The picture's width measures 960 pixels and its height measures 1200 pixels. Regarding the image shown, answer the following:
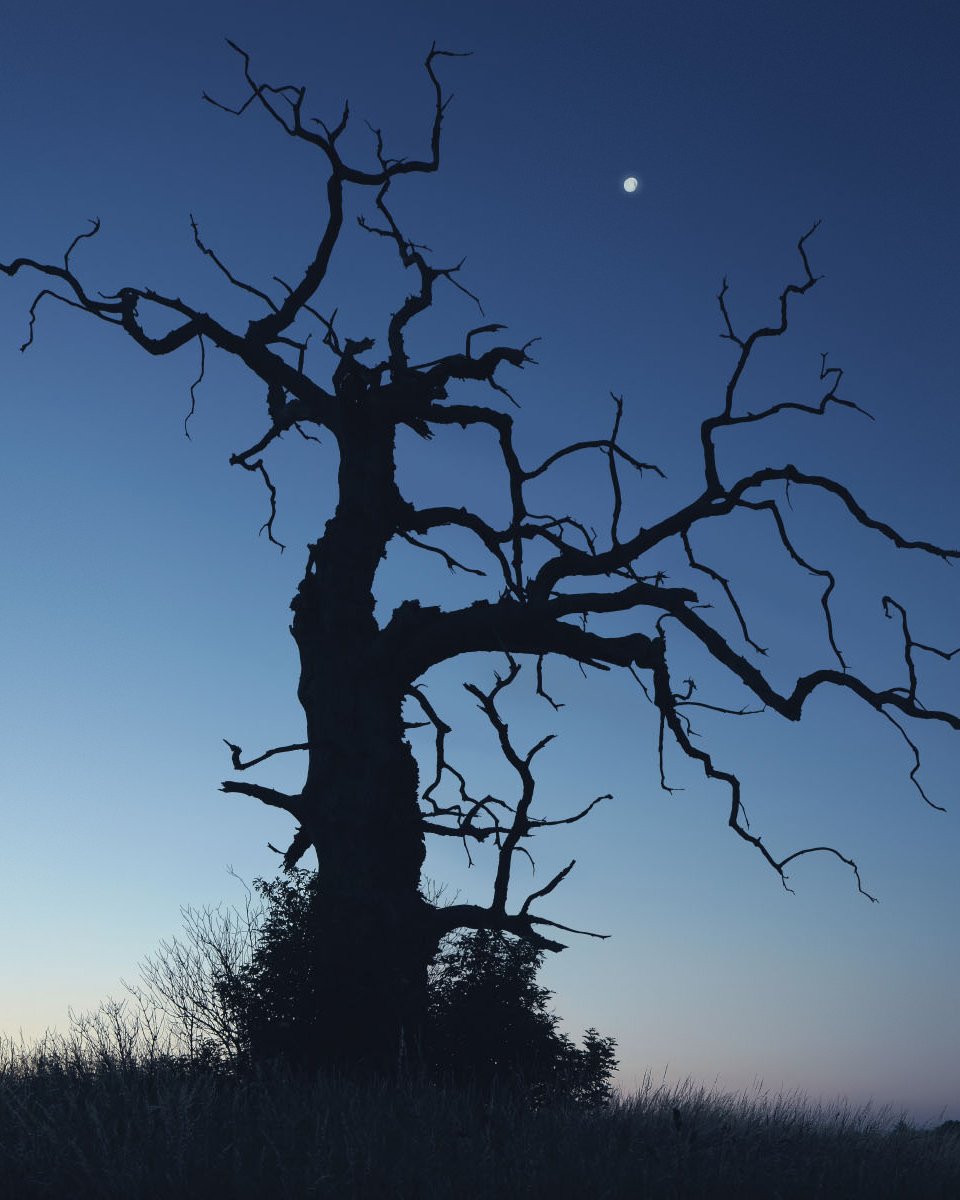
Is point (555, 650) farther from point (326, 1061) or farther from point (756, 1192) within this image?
point (756, 1192)

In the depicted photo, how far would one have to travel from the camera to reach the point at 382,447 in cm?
1756

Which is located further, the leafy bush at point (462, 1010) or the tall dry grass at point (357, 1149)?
the leafy bush at point (462, 1010)

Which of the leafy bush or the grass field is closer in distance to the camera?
the grass field

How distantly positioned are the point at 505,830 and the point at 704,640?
3384 millimetres

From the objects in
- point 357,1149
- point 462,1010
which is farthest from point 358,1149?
point 462,1010

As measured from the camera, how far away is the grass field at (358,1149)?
8539mm

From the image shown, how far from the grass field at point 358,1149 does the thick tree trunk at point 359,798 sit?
1101 mm

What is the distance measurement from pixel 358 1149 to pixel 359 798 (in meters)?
6.62

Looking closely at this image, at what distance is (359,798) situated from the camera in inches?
613

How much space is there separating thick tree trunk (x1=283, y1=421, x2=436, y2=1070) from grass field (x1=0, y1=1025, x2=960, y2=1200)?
1101 millimetres

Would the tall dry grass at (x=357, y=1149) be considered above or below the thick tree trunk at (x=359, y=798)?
below

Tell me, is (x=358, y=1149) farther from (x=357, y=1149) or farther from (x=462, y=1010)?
(x=462, y=1010)

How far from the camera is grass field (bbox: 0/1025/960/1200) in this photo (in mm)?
8539

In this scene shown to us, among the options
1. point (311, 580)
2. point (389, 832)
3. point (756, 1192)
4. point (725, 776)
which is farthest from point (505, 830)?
point (756, 1192)
